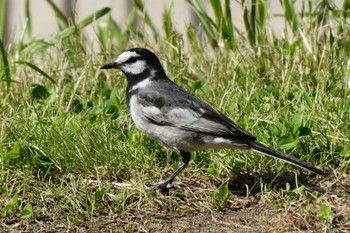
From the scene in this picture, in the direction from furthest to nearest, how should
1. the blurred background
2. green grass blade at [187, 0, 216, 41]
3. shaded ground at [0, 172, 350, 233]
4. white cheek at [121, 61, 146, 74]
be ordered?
the blurred background, green grass blade at [187, 0, 216, 41], white cheek at [121, 61, 146, 74], shaded ground at [0, 172, 350, 233]

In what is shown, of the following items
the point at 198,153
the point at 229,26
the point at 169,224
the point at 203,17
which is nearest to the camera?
the point at 169,224

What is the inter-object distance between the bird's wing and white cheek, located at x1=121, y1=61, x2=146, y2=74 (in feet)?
1.14

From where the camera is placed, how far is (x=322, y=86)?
6.68 meters

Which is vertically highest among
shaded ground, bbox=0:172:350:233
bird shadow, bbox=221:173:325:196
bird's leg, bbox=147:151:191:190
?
bird's leg, bbox=147:151:191:190

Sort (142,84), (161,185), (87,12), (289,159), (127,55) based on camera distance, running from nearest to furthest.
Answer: (289,159)
(161,185)
(142,84)
(127,55)
(87,12)

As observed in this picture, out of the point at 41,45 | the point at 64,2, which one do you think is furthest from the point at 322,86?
the point at 64,2

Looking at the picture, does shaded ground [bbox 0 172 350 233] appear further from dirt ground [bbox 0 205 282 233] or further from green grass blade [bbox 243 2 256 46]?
green grass blade [bbox 243 2 256 46]

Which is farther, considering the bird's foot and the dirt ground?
the bird's foot

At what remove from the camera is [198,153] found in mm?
6254

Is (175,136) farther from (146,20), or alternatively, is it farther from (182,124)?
(146,20)

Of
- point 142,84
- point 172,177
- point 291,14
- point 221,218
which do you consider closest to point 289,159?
point 221,218

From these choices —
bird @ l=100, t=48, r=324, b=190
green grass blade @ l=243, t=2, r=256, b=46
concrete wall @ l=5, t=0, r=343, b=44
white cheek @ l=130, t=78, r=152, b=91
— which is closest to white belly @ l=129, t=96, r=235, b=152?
bird @ l=100, t=48, r=324, b=190

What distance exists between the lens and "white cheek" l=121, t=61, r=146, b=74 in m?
6.54

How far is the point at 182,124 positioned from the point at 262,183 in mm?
663
